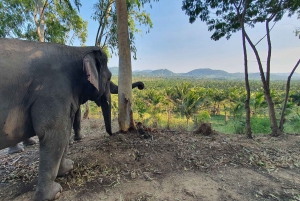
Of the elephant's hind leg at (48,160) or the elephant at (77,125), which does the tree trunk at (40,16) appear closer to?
the elephant at (77,125)

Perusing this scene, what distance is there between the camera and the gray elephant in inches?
98.8

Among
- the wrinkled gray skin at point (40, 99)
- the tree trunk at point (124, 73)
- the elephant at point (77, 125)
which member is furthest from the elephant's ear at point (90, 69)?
the tree trunk at point (124, 73)

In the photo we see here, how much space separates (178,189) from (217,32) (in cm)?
600

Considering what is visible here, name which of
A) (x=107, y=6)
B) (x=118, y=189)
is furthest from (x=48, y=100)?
(x=107, y=6)

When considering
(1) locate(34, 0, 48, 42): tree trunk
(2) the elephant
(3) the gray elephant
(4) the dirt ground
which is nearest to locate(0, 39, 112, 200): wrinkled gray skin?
(3) the gray elephant

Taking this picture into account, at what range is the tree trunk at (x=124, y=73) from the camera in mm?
4676

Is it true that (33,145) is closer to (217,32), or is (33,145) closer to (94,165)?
(94,165)

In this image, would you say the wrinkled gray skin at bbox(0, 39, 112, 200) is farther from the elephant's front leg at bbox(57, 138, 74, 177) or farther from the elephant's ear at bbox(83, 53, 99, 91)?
the elephant's front leg at bbox(57, 138, 74, 177)

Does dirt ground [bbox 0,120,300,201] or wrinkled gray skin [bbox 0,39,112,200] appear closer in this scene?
wrinkled gray skin [bbox 0,39,112,200]

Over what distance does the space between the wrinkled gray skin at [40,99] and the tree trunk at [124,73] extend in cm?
169

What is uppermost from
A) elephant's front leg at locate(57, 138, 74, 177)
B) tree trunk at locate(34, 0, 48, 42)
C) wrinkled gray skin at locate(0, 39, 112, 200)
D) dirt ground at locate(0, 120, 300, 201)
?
tree trunk at locate(34, 0, 48, 42)

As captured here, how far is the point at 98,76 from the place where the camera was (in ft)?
11.2

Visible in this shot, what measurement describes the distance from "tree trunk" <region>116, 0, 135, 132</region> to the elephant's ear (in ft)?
5.04

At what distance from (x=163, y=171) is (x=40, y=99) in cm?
231
